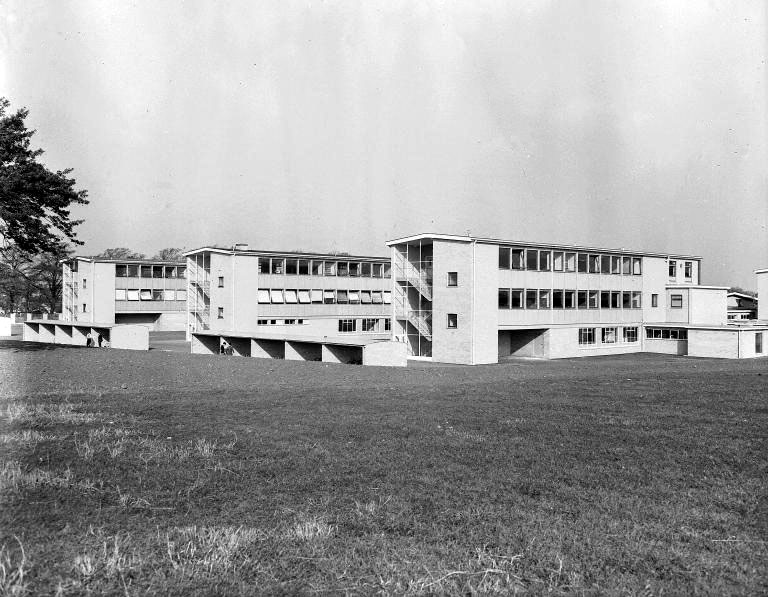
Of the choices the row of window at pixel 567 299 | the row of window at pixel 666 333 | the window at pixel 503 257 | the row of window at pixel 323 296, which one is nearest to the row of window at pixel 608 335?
the row of window at pixel 666 333

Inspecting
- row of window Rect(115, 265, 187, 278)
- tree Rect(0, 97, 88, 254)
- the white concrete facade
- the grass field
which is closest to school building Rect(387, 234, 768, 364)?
the white concrete facade

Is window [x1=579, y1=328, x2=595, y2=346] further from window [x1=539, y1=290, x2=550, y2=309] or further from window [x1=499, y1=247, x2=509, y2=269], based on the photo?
window [x1=499, y1=247, x2=509, y2=269]

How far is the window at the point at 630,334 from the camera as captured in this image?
59656mm

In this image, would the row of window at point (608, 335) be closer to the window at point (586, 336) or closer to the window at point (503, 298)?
the window at point (586, 336)

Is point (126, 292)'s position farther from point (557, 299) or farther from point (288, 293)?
point (557, 299)

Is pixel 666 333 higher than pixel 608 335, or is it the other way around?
pixel 666 333

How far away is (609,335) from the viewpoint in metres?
58.0

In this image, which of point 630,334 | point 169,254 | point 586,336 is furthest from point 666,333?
point 169,254

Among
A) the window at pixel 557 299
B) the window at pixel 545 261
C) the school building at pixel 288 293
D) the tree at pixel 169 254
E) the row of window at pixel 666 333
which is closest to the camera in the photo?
the window at pixel 545 261

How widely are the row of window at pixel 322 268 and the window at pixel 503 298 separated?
68.3 ft

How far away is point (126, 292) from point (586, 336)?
171 ft

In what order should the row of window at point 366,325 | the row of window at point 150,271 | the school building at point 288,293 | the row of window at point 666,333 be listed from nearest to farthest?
the row of window at point 666,333, the school building at point 288,293, the row of window at point 366,325, the row of window at point 150,271

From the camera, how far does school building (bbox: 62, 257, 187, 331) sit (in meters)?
74.0

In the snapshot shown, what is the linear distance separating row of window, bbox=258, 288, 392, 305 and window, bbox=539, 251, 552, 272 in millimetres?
22515
